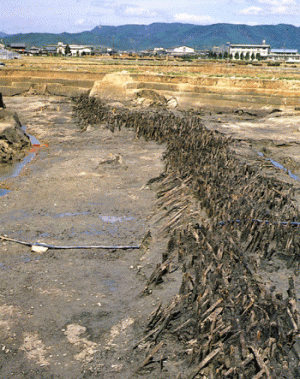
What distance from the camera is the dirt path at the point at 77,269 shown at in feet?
20.4

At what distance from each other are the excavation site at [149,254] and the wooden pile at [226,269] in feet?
0.09

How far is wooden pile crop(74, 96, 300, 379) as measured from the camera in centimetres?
548

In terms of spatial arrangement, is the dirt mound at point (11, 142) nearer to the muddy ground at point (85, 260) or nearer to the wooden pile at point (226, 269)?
the muddy ground at point (85, 260)

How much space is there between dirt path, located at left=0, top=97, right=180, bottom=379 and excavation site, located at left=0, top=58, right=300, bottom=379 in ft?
0.10

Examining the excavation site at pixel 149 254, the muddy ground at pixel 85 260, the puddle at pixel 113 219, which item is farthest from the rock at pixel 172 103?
the puddle at pixel 113 219

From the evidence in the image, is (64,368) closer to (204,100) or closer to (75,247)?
(75,247)

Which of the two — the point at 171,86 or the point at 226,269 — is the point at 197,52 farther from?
the point at 226,269

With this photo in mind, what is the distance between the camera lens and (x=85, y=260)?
9406mm

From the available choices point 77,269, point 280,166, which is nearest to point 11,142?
point 77,269

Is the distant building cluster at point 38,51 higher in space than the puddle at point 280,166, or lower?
higher

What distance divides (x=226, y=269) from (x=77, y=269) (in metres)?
3.36

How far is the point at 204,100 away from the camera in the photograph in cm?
3106

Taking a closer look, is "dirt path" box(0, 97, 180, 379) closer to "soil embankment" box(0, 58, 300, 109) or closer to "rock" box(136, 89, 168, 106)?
"rock" box(136, 89, 168, 106)

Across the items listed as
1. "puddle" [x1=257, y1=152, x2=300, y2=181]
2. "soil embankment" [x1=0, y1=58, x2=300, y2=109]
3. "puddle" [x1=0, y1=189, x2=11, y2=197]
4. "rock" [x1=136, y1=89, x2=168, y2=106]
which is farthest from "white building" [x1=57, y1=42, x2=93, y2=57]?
"puddle" [x1=0, y1=189, x2=11, y2=197]
